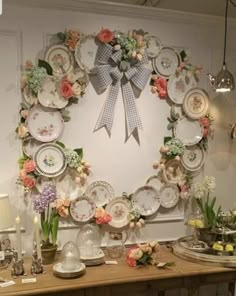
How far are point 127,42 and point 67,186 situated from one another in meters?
1.17

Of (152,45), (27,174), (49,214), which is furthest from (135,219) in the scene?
(152,45)

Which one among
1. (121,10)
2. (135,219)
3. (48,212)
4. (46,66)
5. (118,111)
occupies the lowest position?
(135,219)

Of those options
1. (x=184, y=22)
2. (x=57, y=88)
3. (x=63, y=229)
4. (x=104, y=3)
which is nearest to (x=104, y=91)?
(x=57, y=88)

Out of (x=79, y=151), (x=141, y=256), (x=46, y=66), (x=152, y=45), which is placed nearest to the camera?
(x=141, y=256)

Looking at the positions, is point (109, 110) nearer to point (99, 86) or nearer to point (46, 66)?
point (99, 86)

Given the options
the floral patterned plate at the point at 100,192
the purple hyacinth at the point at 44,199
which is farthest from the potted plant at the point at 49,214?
the floral patterned plate at the point at 100,192

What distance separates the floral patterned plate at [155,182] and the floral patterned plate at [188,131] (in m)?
0.36

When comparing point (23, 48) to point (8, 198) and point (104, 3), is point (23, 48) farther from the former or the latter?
point (8, 198)

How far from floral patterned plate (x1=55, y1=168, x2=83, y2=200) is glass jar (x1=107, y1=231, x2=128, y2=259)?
1.35 ft

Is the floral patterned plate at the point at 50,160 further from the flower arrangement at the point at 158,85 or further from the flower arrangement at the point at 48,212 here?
the flower arrangement at the point at 158,85

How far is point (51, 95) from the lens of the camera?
271 cm

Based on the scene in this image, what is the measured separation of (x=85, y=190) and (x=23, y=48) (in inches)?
44.3

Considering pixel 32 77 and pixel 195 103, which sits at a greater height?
pixel 32 77

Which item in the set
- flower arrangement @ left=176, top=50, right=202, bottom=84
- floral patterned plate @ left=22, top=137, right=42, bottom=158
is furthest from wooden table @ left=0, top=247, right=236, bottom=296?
flower arrangement @ left=176, top=50, right=202, bottom=84
